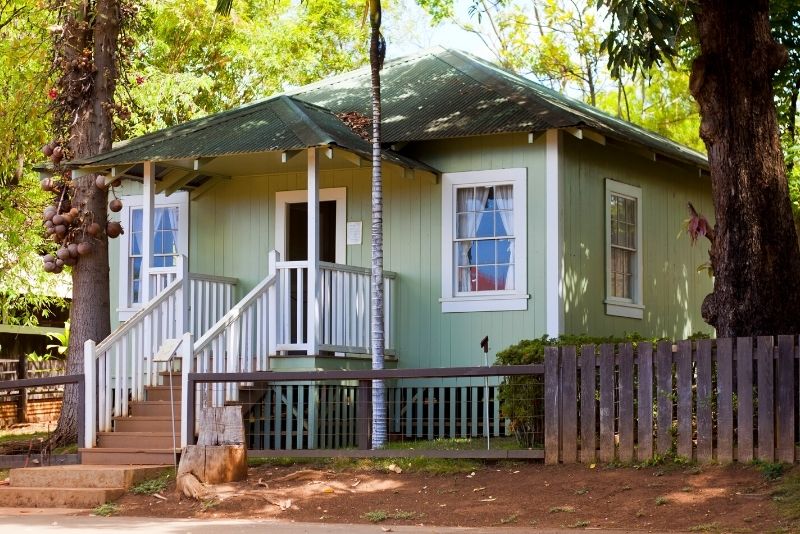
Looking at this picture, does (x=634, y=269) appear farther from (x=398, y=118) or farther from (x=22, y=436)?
(x=22, y=436)

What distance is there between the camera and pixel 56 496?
12.9m

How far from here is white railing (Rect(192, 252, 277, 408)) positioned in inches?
571

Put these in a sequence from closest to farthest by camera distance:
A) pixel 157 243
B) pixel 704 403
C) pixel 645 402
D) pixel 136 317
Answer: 1. pixel 704 403
2. pixel 645 402
3. pixel 136 317
4. pixel 157 243

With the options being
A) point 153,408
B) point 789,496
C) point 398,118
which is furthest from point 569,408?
point 398,118

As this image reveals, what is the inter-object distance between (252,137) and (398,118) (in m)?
2.54

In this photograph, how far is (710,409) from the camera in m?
11.4

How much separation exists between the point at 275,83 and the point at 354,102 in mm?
16566

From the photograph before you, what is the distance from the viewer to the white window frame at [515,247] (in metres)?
16.5

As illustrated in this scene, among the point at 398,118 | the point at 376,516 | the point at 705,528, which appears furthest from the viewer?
the point at 398,118

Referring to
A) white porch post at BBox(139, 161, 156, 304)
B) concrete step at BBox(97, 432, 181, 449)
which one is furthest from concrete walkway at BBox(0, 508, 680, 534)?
white porch post at BBox(139, 161, 156, 304)

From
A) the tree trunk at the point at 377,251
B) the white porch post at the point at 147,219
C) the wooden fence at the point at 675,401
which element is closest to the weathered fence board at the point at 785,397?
the wooden fence at the point at 675,401

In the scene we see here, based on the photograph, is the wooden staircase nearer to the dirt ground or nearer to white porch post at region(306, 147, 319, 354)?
the dirt ground

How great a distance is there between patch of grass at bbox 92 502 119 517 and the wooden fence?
4.25 metres

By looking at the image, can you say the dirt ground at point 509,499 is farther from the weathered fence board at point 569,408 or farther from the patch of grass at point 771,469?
the weathered fence board at point 569,408
